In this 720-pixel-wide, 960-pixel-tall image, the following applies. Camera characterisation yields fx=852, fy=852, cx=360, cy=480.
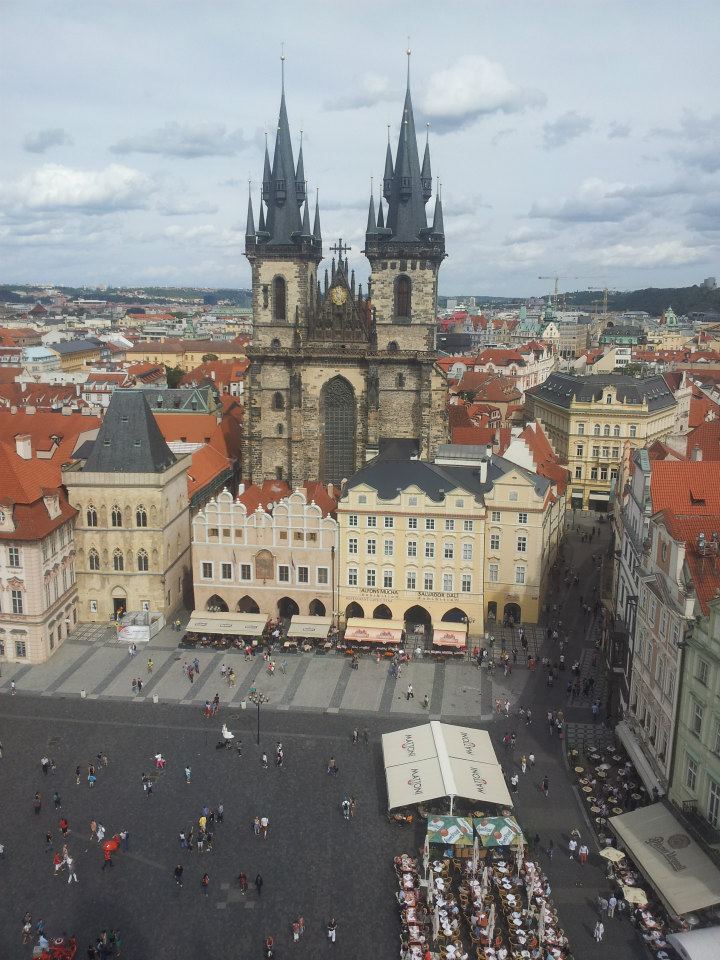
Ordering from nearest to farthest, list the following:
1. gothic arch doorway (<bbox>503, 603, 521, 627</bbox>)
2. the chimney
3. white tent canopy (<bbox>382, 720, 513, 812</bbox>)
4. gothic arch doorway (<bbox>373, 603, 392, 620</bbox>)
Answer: white tent canopy (<bbox>382, 720, 513, 812</bbox>), gothic arch doorway (<bbox>373, 603, 392, 620</bbox>), gothic arch doorway (<bbox>503, 603, 521, 627</bbox>), the chimney

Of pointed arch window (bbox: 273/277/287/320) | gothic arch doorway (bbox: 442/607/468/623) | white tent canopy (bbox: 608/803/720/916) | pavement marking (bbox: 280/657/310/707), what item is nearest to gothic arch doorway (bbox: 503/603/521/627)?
gothic arch doorway (bbox: 442/607/468/623)

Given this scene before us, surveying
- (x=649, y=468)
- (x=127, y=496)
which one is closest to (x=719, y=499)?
(x=649, y=468)

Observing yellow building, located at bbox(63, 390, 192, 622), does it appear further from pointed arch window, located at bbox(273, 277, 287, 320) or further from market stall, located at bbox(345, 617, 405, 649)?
pointed arch window, located at bbox(273, 277, 287, 320)

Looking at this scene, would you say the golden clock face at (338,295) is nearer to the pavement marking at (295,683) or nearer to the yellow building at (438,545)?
the yellow building at (438,545)

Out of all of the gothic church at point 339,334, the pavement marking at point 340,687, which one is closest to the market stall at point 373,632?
the pavement marking at point 340,687

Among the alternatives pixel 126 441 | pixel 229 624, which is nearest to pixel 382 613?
pixel 229 624

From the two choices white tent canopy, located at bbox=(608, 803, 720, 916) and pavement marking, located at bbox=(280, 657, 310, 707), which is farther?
pavement marking, located at bbox=(280, 657, 310, 707)

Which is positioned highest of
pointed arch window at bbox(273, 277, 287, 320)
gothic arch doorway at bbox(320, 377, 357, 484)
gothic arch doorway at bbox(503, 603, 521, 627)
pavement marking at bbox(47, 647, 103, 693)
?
pointed arch window at bbox(273, 277, 287, 320)
